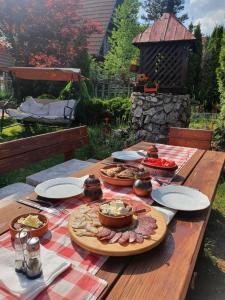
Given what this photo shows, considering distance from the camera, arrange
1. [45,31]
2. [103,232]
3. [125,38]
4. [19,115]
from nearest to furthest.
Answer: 1. [103,232]
2. [19,115]
3. [45,31]
4. [125,38]

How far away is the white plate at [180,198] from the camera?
Result: 54.4 inches

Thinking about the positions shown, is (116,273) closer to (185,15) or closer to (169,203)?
(169,203)

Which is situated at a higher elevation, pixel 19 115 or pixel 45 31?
pixel 45 31

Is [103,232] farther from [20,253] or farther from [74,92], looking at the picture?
[74,92]

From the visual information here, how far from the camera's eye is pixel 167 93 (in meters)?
5.04

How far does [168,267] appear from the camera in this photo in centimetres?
95

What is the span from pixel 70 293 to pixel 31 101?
6.35 m

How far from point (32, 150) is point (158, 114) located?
299 centimetres

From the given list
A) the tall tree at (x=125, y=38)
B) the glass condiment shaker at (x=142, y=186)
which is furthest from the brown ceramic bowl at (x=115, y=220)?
the tall tree at (x=125, y=38)

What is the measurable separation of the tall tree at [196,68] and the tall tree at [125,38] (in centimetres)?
281

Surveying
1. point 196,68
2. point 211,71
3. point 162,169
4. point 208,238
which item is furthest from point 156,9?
point 162,169

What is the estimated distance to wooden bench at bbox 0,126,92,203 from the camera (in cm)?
228

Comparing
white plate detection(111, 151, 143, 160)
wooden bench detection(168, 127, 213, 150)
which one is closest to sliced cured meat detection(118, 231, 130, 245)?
white plate detection(111, 151, 143, 160)

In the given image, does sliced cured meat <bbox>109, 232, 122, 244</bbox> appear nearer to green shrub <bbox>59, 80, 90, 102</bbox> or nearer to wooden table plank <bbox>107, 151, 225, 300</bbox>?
wooden table plank <bbox>107, 151, 225, 300</bbox>
